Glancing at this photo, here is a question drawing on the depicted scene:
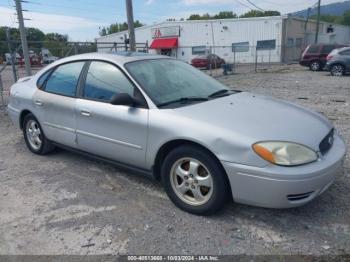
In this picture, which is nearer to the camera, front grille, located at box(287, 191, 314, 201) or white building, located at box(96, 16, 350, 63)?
front grille, located at box(287, 191, 314, 201)

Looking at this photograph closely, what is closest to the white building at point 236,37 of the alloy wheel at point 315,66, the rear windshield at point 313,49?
the rear windshield at point 313,49

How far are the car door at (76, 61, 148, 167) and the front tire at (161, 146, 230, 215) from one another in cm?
40

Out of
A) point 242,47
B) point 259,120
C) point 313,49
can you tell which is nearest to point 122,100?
point 259,120

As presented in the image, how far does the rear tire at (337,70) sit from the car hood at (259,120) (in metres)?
15.9

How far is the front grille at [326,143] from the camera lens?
3.20m

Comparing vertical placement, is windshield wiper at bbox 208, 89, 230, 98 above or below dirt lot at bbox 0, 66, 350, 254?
above

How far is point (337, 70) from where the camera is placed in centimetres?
1789

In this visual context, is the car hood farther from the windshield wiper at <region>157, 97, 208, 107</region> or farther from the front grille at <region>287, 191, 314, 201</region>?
the front grille at <region>287, 191, 314, 201</region>

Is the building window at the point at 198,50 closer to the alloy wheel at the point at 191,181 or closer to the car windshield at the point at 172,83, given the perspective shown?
the car windshield at the point at 172,83

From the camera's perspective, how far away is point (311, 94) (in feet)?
36.6

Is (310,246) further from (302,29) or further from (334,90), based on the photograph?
(302,29)

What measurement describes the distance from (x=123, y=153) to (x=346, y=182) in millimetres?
2606

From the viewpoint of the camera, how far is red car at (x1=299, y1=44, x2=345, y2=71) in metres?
21.1

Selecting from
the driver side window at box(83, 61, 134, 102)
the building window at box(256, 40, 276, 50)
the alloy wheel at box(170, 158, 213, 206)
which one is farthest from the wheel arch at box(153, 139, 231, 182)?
the building window at box(256, 40, 276, 50)
